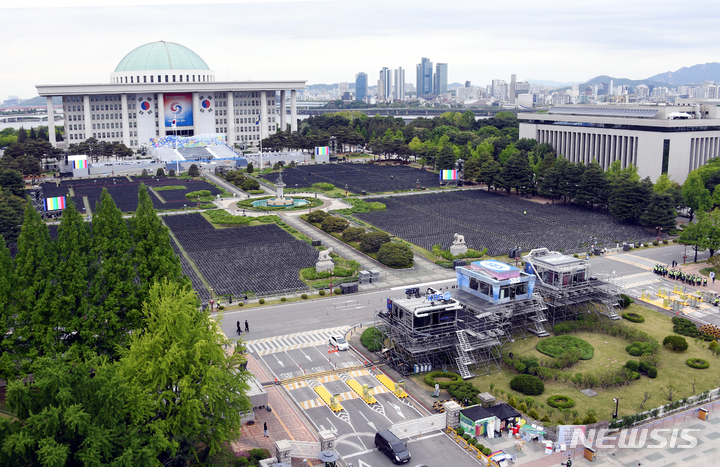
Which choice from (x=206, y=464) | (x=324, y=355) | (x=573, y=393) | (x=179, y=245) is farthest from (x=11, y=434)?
(x=179, y=245)

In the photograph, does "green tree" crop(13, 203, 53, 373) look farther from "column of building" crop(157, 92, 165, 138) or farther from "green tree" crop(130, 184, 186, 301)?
"column of building" crop(157, 92, 165, 138)

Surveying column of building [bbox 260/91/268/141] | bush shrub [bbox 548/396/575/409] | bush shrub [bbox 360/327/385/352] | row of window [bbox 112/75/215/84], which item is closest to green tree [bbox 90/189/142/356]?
bush shrub [bbox 360/327/385/352]

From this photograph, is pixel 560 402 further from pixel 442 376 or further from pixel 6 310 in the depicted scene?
pixel 6 310

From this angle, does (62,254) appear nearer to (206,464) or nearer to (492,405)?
(206,464)

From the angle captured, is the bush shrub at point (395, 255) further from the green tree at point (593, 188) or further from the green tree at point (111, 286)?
the green tree at point (593, 188)

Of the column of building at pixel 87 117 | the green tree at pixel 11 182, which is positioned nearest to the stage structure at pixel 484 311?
the green tree at pixel 11 182
